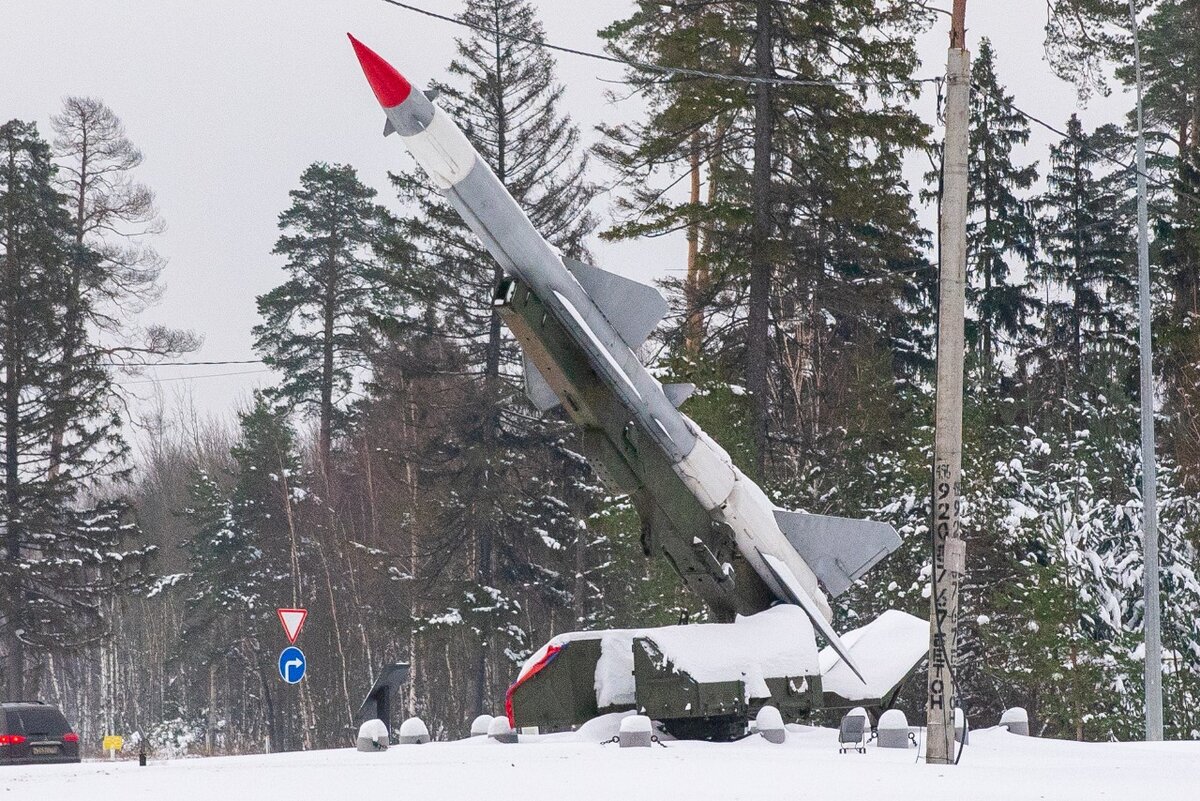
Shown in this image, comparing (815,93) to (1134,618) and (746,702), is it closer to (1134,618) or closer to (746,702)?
(1134,618)

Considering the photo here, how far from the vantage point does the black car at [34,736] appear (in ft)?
46.6

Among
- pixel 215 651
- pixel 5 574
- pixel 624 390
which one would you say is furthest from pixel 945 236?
pixel 215 651

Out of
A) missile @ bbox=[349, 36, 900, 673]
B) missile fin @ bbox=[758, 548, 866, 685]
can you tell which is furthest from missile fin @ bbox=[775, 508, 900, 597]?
missile fin @ bbox=[758, 548, 866, 685]

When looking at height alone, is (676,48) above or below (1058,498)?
above

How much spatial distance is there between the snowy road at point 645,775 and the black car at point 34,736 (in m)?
3.79

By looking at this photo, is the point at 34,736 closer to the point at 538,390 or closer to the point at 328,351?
the point at 538,390

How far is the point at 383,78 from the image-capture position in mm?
11508

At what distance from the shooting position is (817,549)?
14156 millimetres

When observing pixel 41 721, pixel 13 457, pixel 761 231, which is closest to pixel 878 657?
pixel 41 721

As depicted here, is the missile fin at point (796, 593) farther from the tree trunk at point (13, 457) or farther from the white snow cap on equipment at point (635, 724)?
the tree trunk at point (13, 457)

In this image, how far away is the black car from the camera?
1422 centimetres

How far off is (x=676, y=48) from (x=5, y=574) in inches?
595

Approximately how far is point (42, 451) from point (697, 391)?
14.1 metres

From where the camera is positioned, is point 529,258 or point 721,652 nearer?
point 529,258
